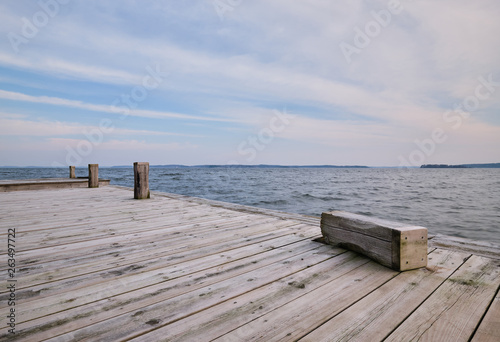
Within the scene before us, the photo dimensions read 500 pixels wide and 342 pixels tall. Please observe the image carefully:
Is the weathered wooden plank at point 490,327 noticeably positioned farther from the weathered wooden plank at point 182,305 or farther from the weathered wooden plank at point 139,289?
the weathered wooden plank at point 139,289

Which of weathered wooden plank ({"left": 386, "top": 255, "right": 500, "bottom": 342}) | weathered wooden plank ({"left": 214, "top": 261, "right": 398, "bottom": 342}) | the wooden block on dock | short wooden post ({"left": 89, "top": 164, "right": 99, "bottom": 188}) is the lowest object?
weathered wooden plank ({"left": 386, "top": 255, "right": 500, "bottom": 342})

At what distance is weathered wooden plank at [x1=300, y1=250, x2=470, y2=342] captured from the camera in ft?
4.19

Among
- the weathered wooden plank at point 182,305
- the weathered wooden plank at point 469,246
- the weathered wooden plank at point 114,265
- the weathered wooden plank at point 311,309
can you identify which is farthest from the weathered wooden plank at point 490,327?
the weathered wooden plank at point 114,265

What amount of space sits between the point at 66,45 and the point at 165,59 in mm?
3842

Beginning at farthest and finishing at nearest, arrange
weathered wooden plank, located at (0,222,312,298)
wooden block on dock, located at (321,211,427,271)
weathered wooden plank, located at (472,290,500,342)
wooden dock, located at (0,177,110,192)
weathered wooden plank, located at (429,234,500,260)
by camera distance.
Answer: wooden dock, located at (0,177,110,192) < weathered wooden plank, located at (429,234,500,260) < wooden block on dock, located at (321,211,427,271) < weathered wooden plank, located at (0,222,312,298) < weathered wooden plank, located at (472,290,500,342)

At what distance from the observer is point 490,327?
53.2 inches

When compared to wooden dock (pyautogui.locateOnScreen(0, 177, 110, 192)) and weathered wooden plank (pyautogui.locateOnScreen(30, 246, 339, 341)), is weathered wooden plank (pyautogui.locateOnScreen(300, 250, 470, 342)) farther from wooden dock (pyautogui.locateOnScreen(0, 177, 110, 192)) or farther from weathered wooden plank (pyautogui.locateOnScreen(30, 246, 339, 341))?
wooden dock (pyautogui.locateOnScreen(0, 177, 110, 192))

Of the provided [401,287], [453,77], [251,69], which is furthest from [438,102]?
[401,287]

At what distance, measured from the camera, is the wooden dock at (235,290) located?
1306 mm

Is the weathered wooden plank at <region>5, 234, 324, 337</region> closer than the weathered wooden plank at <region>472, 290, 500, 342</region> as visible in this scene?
No

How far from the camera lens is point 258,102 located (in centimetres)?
2603

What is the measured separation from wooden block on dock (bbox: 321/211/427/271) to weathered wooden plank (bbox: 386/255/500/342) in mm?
277

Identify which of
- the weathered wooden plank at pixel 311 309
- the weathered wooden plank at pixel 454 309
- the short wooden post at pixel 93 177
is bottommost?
the weathered wooden plank at pixel 454 309

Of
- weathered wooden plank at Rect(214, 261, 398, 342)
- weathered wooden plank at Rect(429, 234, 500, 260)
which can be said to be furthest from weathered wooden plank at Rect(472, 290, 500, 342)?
weathered wooden plank at Rect(429, 234, 500, 260)
